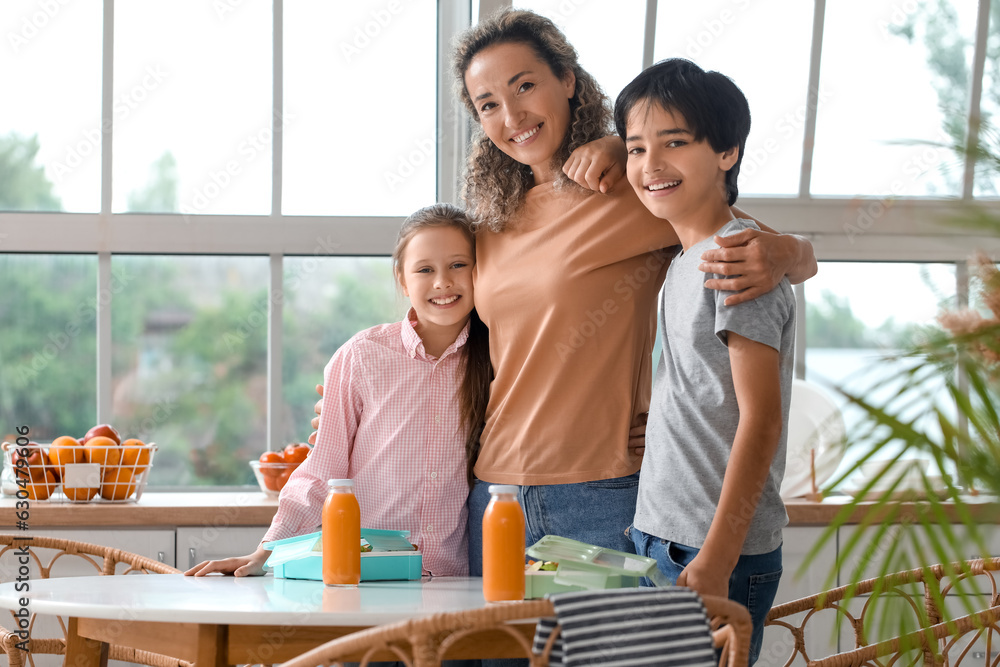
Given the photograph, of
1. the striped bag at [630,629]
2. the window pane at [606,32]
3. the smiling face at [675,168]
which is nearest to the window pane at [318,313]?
the window pane at [606,32]

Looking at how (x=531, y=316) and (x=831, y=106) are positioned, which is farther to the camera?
(x=831, y=106)

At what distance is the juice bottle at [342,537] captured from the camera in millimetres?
1297

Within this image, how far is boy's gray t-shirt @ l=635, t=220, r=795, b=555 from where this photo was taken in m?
1.25

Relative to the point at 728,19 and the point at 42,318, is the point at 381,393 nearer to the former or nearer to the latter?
the point at 42,318

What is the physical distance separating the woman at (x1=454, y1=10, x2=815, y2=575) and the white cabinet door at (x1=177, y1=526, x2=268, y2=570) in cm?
88

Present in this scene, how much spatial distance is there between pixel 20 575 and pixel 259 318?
0.99 m

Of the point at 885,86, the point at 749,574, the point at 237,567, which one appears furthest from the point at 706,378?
the point at 885,86

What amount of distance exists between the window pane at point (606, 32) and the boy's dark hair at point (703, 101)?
1.46 metres

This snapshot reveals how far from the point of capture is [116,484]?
226cm

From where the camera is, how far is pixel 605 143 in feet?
5.20

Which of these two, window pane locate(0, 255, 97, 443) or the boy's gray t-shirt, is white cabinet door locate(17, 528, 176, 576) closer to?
window pane locate(0, 255, 97, 443)

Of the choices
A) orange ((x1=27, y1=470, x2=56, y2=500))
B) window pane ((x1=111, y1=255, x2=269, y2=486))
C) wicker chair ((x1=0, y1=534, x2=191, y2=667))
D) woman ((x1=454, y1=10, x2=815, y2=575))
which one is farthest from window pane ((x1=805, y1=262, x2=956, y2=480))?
orange ((x1=27, y1=470, x2=56, y2=500))

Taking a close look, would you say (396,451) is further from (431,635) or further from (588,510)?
(431,635)

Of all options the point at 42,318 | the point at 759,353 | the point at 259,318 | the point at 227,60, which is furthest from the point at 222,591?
the point at 227,60
